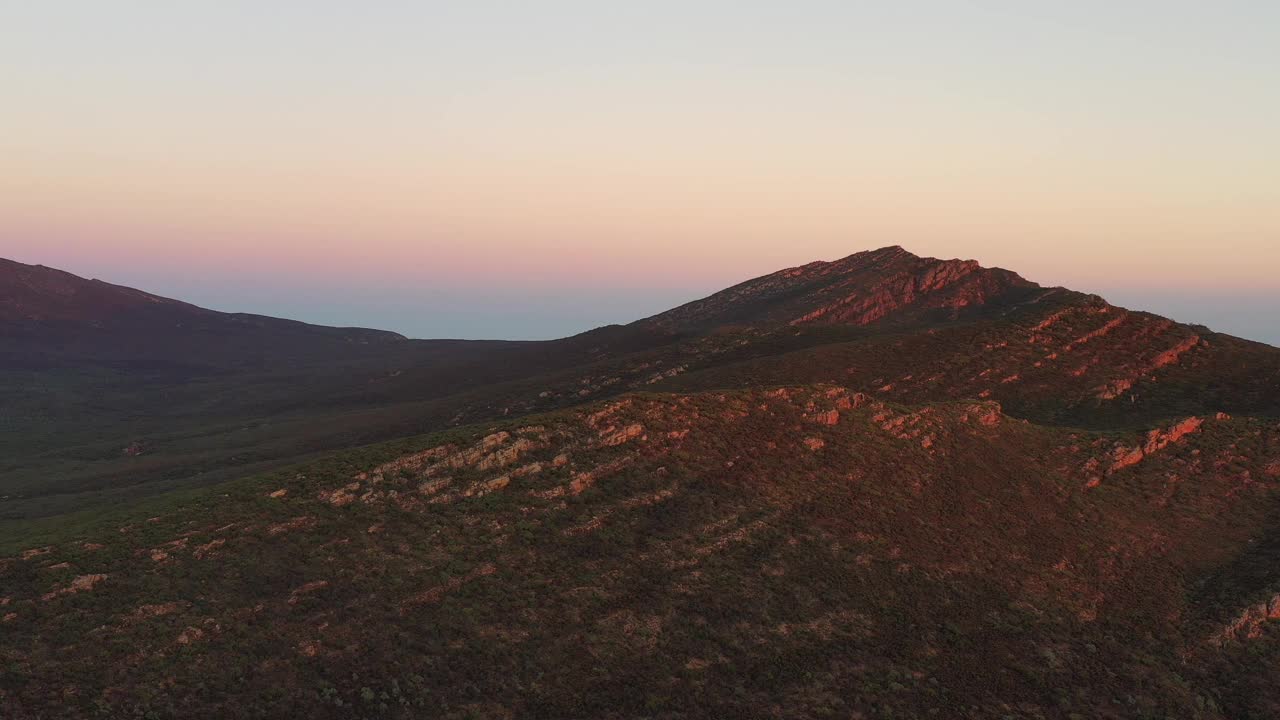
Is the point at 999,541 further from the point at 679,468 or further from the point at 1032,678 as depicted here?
the point at 679,468

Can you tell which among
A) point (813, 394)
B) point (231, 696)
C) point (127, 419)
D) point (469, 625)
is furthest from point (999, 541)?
point (127, 419)

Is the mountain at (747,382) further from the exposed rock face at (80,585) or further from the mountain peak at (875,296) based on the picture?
the exposed rock face at (80,585)

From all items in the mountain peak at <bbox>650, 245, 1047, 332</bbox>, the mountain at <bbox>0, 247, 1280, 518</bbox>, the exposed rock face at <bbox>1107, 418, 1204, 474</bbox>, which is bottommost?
the exposed rock face at <bbox>1107, 418, 1204, 474</bbox>

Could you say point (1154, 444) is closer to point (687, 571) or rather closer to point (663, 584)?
point (687, 571)

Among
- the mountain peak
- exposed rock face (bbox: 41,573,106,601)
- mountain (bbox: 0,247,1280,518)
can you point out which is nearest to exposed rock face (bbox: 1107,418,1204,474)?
mountain (bbox: 0,247,1280,518)

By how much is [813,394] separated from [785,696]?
2896cm

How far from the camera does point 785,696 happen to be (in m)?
27.2

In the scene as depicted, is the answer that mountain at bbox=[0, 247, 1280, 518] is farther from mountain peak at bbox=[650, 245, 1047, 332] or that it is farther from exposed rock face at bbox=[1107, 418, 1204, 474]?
exposed rock face at bbox=[1107, 418, 1204, 474]

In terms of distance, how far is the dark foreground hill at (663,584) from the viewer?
85.8ft

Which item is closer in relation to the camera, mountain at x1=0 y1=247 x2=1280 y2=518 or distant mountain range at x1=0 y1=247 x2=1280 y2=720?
distant mountain range at x1=0 y1=247 x2=1280 y2=720

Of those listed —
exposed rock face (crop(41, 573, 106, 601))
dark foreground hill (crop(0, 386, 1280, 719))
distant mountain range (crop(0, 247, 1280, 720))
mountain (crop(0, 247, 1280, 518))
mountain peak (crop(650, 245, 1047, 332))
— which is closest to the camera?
dark foreground hill (crop(0, 386, 1280, 719))

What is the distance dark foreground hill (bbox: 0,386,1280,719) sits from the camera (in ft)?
85.8

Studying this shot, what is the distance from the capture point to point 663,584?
3322cm

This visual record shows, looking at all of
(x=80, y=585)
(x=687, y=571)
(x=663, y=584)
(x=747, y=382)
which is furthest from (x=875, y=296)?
(x=80, y=585)
